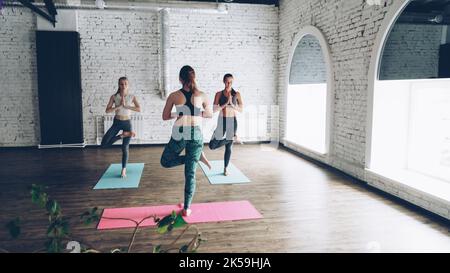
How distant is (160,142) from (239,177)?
3986 mm

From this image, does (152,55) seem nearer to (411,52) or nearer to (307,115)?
(307,115)

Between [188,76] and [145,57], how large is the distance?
18.2 ft

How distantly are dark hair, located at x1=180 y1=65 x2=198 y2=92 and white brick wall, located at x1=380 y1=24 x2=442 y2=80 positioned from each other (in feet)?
9.18

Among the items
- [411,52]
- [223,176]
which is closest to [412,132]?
[411,52]

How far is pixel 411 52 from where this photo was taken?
4598 mm

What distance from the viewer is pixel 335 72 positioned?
632 cm

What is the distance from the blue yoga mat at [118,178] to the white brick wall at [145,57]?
2707mm

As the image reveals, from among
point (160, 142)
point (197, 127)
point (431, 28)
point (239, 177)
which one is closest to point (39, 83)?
point (160, 142)

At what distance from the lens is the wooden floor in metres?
3.32

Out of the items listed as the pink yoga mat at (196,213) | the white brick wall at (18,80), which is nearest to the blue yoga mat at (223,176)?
the pink yoga mat at (196,213)

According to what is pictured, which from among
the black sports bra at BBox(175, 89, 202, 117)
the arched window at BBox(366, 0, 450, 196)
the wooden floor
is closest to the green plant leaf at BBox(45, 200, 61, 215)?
the wooden floor

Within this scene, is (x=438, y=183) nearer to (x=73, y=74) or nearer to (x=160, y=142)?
(x=160, y=142)

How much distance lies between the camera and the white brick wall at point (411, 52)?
4.32 meters

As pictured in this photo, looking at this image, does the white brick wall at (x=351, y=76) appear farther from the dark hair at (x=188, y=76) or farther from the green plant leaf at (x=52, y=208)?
the green plant leaf at (x=52, y=208)
